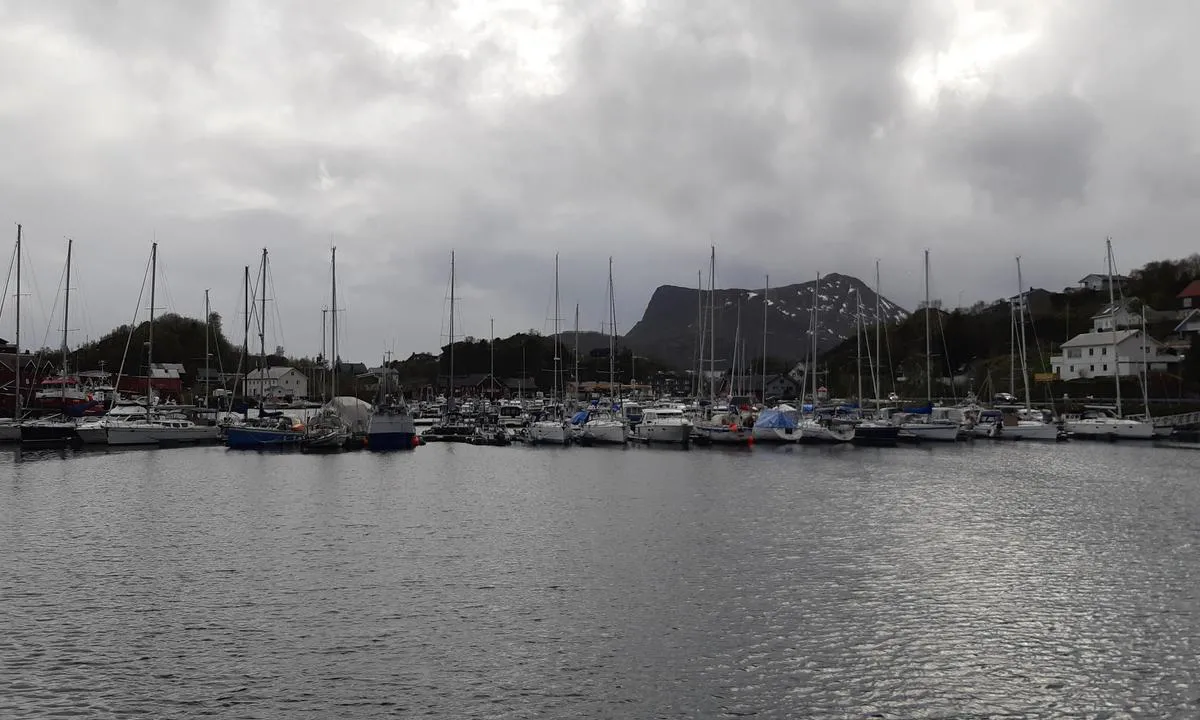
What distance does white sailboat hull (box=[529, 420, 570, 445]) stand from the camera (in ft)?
261

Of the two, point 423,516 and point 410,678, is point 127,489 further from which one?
point 410,678

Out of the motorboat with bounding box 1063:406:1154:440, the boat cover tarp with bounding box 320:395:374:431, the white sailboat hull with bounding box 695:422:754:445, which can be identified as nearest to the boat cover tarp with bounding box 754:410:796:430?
the white sailboat hull with bounding box 695:422:754:445

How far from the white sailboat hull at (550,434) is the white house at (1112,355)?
7330 centimetres

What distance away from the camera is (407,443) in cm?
7306

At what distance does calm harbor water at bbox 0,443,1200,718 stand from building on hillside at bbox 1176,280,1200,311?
326 ft

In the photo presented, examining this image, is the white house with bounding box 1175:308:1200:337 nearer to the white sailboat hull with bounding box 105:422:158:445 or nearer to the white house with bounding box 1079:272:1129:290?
the white house with bounding box 1079:272:1129:290

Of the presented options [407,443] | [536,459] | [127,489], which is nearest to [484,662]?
[127,489]

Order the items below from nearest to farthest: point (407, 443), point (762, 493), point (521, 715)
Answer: point (521, 715) < point (762, 493) < point (407, 443)

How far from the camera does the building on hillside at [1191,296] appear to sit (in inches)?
4943

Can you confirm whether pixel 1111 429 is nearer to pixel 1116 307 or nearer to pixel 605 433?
pixel 605 433

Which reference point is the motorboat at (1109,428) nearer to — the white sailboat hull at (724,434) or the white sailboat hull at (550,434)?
the white sailboat hull at (724,434)

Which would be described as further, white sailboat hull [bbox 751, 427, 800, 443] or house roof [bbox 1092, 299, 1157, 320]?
house roof [bbox 1092, 299, 1157, 320]

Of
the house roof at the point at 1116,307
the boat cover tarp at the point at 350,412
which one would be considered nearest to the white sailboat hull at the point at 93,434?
the boat cover tarp at the point at 350,412

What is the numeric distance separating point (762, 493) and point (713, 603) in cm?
2259
